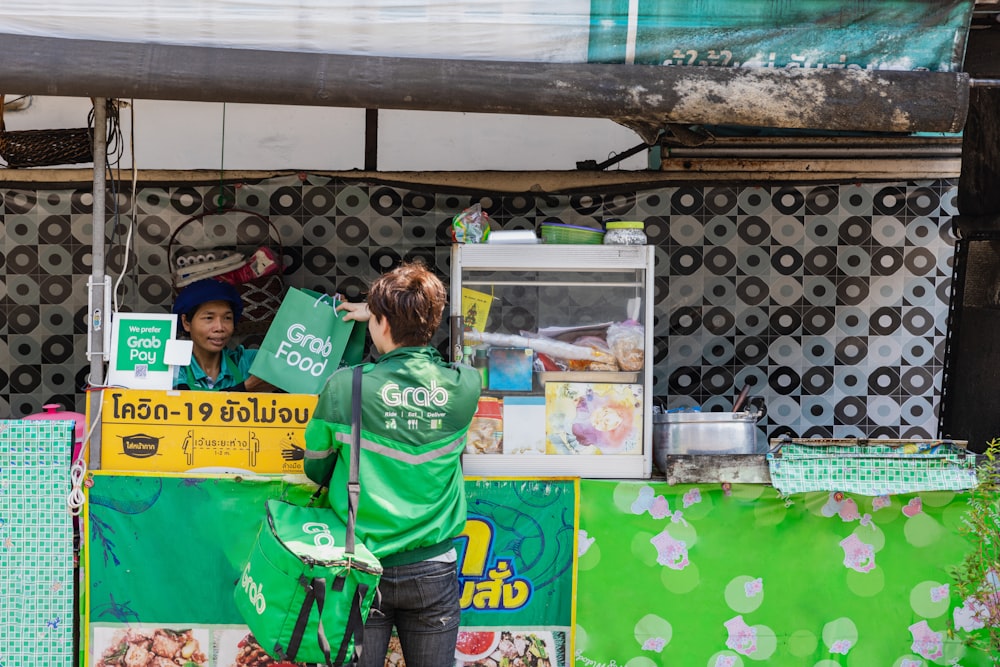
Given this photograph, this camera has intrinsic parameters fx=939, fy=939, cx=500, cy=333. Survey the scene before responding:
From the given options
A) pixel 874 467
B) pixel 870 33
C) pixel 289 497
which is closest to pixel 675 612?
pixel 874 467

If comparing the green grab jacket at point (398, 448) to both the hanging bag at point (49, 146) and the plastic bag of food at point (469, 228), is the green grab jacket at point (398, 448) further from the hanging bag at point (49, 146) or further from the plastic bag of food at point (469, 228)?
the hanging bag at point (49, 146)

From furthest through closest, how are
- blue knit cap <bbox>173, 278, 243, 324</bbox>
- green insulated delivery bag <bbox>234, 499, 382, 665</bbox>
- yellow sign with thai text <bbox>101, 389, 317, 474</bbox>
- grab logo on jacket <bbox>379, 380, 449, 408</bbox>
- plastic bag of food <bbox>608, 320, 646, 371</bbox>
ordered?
blue knit cap <bbox>173, 278, 243, 324</bbox>
plastic bag of food <bbox>608, 320, 646, 371</bbox>
yellow sign with thai text <bbox>101, 389, 317, 474</bbox>
grab logo on jacket <bbox>379, 380, 449, 408</bbox>
green insulated delivery bag <bbox>234, 499, 382, 665</bbox>

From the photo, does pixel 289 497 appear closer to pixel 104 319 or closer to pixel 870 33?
pixel 104 319

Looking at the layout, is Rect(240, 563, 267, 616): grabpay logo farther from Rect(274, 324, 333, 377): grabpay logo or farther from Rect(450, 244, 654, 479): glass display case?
Rect(274, 324, 333, 377): grabpay logo

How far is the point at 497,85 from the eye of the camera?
3305 mm

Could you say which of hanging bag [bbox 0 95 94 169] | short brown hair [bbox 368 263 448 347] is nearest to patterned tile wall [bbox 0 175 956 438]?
hanging bag [bbox 0 95 94 169]

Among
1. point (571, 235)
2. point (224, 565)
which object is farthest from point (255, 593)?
point (571, 235)

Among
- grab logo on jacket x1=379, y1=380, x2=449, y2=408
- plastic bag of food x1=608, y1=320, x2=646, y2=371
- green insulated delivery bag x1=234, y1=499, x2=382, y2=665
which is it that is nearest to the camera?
green insulated delivery bag x1=234, y1=499, x2=382, y2=665

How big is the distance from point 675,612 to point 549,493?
0.68 meters

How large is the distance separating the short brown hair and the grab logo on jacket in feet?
0.54

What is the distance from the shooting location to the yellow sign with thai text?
3562 millimetres

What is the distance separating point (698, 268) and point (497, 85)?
2.53 metres

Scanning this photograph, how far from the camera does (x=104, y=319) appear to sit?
139 inches

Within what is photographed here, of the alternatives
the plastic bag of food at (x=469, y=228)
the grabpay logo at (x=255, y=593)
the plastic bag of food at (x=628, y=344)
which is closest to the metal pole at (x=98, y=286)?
the grabpay logo at (x=255, y=593)
